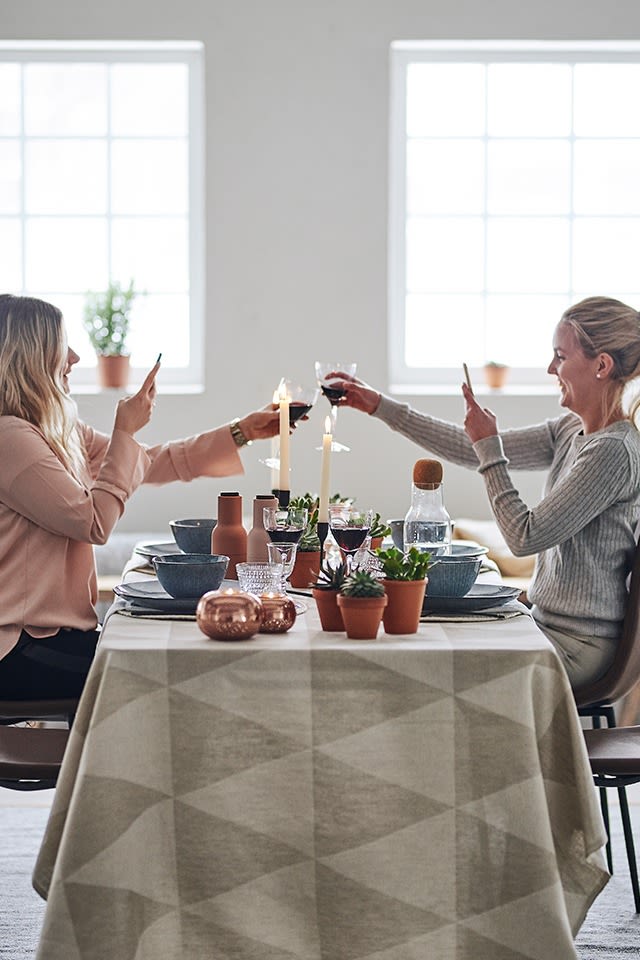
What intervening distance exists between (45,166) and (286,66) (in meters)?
1.08

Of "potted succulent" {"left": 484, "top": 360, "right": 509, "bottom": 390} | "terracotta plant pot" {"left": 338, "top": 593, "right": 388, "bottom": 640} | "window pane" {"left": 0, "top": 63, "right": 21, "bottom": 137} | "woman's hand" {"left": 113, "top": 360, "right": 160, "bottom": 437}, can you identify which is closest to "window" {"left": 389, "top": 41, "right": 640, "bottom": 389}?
"potted succulent" {"left": 484, "top": 360, "right": 509, "bottom": 390}

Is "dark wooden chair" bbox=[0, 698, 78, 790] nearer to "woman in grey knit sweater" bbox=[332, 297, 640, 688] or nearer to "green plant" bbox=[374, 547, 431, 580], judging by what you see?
"green plant" bbox=[374, 547, 431, 580]

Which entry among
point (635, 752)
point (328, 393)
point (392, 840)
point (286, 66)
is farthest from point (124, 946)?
point (286, 66)

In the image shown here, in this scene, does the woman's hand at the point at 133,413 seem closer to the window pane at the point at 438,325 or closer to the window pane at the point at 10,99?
the window pane at the point at 438,325

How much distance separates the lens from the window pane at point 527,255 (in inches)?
193

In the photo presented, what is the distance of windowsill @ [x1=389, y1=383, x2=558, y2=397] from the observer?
4.75 m

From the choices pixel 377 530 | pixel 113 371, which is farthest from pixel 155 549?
pixel 113 371

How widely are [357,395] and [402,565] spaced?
121 cm

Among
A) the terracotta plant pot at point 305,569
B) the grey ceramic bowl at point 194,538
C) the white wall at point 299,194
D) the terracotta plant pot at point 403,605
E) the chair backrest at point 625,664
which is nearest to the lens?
the terracotta plant pot at point 403,605

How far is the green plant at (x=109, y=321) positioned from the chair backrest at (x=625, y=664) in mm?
2845

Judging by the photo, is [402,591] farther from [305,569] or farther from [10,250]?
[10,250]

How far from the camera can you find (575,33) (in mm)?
4605

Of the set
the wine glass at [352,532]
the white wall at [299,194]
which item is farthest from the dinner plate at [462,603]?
the white wall at [299,194]

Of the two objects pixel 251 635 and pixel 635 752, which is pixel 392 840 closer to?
pixel 251 635
